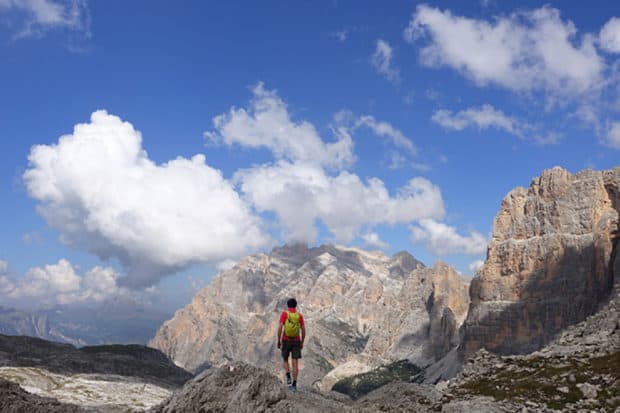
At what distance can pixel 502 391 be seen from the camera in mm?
63094

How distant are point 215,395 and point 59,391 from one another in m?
69.4

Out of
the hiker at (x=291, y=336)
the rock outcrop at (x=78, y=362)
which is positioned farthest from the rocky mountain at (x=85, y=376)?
the hiker at (x=291, y=336)

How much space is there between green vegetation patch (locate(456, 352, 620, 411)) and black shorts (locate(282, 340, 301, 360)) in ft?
105

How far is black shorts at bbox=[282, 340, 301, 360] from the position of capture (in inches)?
1309

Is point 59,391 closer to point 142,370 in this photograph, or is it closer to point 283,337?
point 142,370

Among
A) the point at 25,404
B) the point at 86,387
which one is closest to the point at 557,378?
the point at 25,404

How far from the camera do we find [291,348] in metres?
33.3

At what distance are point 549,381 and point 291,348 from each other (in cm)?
4500

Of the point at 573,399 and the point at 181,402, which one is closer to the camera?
the point at 181,402

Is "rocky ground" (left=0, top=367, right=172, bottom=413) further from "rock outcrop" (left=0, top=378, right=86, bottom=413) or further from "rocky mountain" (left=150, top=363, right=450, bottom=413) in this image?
"rocky mountain" (left=150, top=363, right=450, bottom=413)

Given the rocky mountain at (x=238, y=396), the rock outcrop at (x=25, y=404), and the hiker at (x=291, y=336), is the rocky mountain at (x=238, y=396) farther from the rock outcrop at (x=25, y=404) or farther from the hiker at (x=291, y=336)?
the rock outcrop at (x=25, y=404)

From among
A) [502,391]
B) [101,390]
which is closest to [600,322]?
[502,391]

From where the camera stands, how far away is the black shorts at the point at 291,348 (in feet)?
109

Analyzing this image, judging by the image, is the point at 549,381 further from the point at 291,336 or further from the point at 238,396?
the point at 238,396
